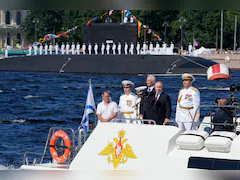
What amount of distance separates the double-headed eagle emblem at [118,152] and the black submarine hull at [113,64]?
144 ft

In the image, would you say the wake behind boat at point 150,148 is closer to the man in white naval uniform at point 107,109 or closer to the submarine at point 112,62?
the man in white naval uniform at point 107,109

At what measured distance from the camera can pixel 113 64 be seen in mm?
52219

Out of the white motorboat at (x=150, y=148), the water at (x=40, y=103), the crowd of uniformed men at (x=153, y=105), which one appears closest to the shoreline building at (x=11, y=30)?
the water at (x=40, y=103)

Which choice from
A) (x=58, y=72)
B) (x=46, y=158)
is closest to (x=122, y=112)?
(x=46, y=158)

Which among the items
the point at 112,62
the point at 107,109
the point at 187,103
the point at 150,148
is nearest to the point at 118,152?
the point at 150,148

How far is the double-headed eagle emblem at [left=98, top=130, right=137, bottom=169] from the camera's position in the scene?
5.88 m

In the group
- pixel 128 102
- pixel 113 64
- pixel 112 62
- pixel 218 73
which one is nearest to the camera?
pixel 218 73

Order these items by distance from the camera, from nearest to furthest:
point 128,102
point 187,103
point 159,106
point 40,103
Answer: point 159,106 → point 187,103 → point 128,102 → point 40,103

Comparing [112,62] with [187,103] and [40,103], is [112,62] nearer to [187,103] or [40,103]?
[40,103]

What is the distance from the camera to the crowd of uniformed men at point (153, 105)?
26.2 feet

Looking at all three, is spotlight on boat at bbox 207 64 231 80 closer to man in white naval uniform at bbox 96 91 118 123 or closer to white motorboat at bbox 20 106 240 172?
white motorboat at bbox 20 106 240 172

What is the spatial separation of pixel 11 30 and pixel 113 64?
7329 centimetres

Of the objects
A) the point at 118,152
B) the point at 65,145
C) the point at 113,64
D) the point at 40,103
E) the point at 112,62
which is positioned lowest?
the point at 40,103

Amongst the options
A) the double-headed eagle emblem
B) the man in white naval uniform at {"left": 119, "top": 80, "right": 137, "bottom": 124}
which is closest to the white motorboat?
the double-headed eagle emblem
